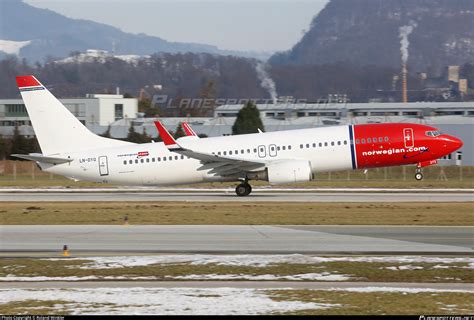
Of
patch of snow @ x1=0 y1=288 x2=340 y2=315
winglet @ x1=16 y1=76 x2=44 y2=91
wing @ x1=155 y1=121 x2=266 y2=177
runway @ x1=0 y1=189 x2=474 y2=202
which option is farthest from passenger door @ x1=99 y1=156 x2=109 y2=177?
patch of snow @ x1=0 y1=288 x2=340 y2=315

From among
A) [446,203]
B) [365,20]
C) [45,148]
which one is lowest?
[446,203]

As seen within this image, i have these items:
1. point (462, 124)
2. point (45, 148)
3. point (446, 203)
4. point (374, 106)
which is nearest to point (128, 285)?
point (446, 203)

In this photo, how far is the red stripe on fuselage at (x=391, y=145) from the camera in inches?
1549

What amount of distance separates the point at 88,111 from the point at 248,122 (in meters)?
32.2

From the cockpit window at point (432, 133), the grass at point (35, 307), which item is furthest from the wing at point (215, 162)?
the grass at point (35, 307)

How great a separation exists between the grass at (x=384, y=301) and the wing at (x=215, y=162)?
907 inches

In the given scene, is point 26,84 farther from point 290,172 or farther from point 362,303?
point 362,303

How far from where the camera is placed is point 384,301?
15.2 m

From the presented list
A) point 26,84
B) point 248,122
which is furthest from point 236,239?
point 248,122

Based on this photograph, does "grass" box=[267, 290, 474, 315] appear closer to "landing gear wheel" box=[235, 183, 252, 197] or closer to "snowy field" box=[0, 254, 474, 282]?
"snowy field" box=[0, 254, 474, 282]

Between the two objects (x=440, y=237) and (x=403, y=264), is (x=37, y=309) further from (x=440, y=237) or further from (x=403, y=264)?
(x=440, y=237)

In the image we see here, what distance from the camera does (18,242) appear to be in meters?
23.7

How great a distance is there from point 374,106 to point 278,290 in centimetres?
8320

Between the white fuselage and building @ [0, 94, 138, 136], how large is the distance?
5519 centimetres
